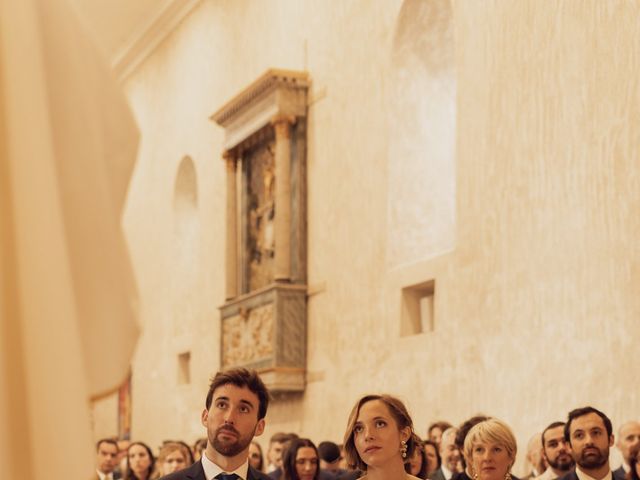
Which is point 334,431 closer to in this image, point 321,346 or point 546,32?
point 321,346

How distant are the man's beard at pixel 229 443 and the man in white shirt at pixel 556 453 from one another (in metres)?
4.67

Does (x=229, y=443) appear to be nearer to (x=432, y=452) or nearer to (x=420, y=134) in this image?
(x=432, y=452)

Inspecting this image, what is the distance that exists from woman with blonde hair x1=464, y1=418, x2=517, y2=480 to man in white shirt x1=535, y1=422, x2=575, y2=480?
3.00 metres

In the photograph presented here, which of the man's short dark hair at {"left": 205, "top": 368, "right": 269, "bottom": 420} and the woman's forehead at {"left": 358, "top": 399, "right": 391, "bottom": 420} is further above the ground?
the man's short dark hair at {"left": 205, "top": 368, "right": 269, "bottom": 420}

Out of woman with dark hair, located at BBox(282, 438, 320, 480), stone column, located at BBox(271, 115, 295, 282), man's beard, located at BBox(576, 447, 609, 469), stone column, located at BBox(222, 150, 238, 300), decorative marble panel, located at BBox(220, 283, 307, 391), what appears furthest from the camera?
stone column, located at BBox(222, 150, 238, 300)

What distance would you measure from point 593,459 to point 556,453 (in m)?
1.50

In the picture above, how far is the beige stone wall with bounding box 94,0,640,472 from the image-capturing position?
12.7 meters

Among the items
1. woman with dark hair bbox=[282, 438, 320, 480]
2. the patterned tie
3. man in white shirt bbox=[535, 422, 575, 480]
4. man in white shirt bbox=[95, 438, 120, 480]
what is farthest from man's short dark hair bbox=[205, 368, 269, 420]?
man in white shirt bbox=[95, 438, 120, 480]

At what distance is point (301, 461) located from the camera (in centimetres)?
1038

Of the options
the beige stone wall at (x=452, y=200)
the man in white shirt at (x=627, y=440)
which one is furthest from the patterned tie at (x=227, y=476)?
the beige stone wall at (x=452, y=200)

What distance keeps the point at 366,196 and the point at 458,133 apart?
263 cm

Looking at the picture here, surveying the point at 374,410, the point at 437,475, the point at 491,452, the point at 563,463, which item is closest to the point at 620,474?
Result: the point at 563,463

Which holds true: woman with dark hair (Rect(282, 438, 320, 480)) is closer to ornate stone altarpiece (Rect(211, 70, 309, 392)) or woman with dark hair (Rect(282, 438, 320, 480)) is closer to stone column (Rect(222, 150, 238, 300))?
ornate stone altarpiece (Rect(211, 70, 309, 392))

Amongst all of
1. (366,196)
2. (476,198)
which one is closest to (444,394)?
(476,198)
